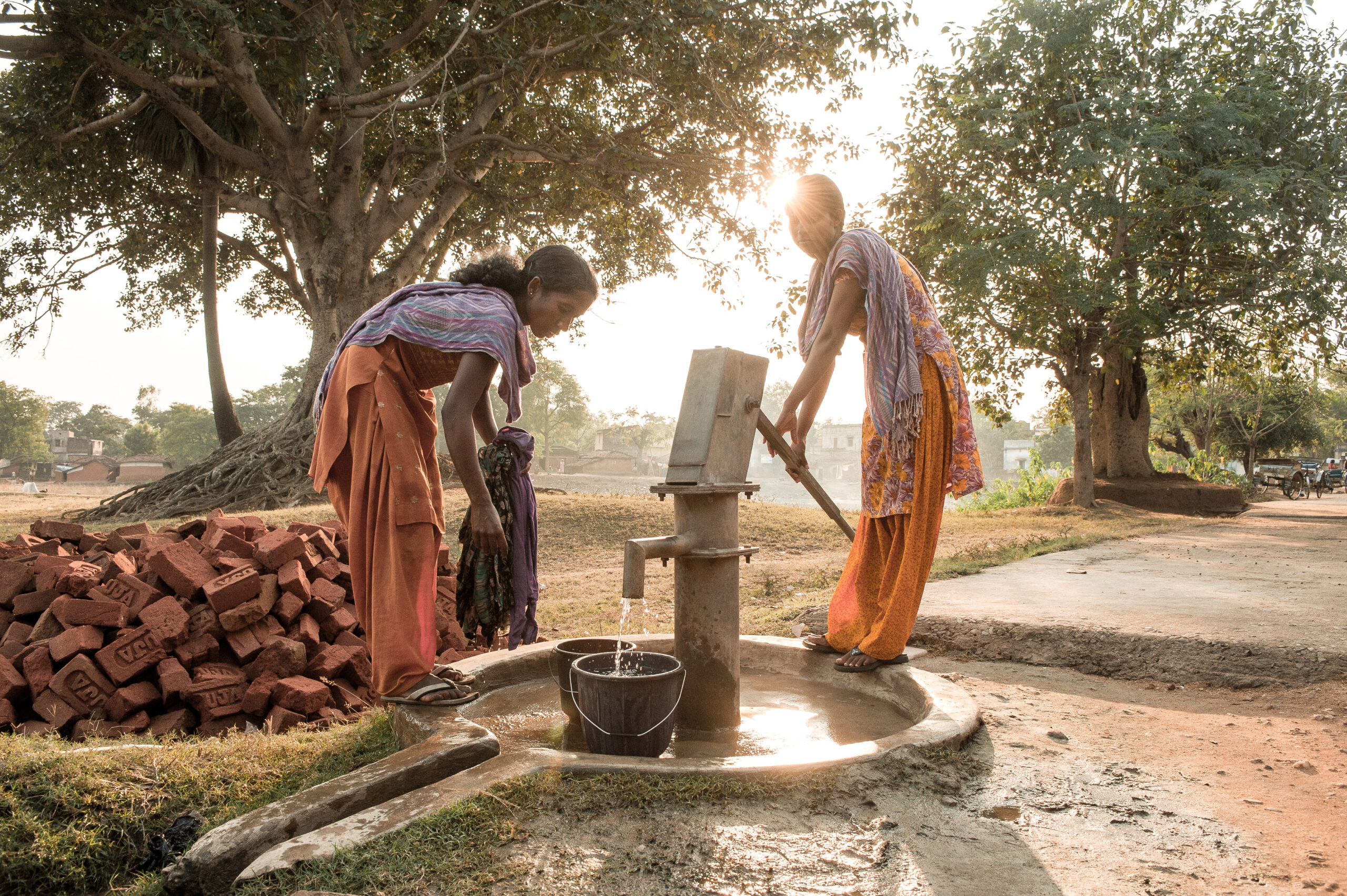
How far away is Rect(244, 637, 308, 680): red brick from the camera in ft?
10.9

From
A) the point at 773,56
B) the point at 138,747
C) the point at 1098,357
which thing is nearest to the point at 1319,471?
the point at 1098,357

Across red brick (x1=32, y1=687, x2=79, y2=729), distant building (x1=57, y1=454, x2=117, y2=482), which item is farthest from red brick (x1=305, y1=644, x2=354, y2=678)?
distant building (x1=57, y1=454, x2=117, y2=482)

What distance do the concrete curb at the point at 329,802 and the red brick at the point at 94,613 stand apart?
190cm

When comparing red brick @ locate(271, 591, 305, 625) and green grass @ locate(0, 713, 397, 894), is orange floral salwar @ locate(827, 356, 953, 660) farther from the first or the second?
A: red brick @ locate(271, 591, 305, 625)

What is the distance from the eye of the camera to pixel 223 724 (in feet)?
10.2

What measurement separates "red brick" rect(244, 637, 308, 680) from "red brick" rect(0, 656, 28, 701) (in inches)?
31.0

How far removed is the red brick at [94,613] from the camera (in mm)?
3268

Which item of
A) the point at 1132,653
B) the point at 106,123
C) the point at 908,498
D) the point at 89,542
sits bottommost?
the point at 1132,653

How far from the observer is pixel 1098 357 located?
14.6 metres

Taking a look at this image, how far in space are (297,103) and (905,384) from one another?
387 inches

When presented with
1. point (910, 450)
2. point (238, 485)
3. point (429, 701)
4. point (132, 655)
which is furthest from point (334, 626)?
point (238, 485)

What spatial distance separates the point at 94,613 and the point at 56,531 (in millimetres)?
1367

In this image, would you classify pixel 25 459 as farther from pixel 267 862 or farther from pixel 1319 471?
pixel 1319 471

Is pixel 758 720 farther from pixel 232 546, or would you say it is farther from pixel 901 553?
pixel 232 546
